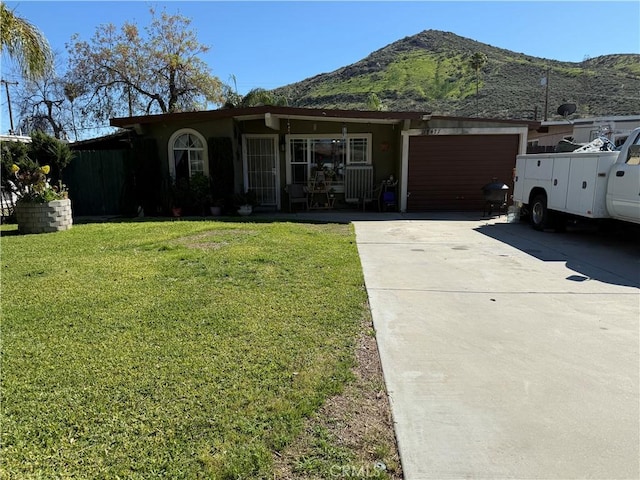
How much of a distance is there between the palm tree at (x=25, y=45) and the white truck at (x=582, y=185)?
11389 millimetres

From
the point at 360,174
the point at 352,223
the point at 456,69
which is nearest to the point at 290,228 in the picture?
the point at 352,223

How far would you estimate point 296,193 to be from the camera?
12891 mm

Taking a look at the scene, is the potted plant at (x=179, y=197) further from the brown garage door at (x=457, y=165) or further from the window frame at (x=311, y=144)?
the brown garage door at (x=457, y=165)

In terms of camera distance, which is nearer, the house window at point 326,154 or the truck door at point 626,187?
the truck door at point 626,187

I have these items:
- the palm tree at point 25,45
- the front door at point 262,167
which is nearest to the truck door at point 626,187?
the front door at point 262,167

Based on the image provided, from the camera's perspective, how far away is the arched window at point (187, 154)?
11.8 meters

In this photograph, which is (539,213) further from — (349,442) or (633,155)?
(349,442)

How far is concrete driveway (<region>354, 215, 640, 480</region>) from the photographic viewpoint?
2189 mm

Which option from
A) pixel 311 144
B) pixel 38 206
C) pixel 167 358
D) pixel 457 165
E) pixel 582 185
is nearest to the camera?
pixel 167 358

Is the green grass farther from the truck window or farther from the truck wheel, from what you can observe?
the truck wheel

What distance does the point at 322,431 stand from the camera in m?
2.34

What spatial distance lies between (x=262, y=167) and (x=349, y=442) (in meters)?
11.7

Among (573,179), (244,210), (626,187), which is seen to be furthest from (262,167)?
(626,187)
